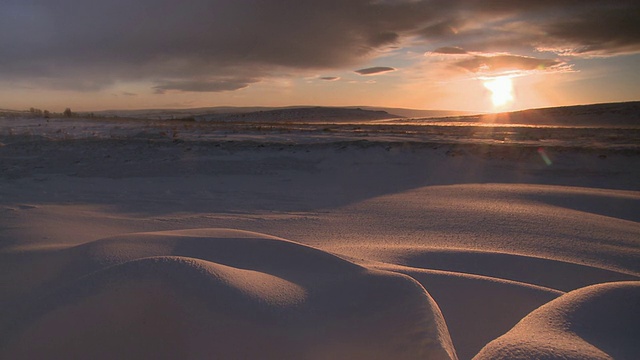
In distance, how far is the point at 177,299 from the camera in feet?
6.31

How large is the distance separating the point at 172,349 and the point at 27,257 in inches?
79.1

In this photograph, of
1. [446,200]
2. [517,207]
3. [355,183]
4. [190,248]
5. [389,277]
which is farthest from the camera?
A: [355,183]

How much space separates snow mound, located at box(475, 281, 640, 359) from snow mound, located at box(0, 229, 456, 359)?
297mm

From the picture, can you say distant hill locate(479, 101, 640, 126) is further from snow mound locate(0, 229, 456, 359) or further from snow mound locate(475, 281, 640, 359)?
snow mound locate(0, 229, 456, 359)

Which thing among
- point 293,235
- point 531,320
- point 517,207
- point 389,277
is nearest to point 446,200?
point 517,207

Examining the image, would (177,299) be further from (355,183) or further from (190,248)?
(355,183)

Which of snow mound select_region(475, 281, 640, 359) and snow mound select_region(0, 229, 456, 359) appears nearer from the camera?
snow mound select_region(475, 281, 640, 359)

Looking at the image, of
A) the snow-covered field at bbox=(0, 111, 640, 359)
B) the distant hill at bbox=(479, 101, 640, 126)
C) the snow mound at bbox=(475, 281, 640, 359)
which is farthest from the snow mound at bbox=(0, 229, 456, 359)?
the distant hill at bbox=(479, 101, 640, 126)

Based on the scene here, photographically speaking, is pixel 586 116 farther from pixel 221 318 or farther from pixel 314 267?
pixel 221 318

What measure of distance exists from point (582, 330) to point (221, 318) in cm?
147

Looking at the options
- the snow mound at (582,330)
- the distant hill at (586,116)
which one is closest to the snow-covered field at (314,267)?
the snow mound at (582,330)

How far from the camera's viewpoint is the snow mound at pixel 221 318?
1751mm

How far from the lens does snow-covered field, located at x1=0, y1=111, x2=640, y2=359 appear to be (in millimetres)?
1757

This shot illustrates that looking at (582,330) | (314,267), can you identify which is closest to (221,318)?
(314,267)
